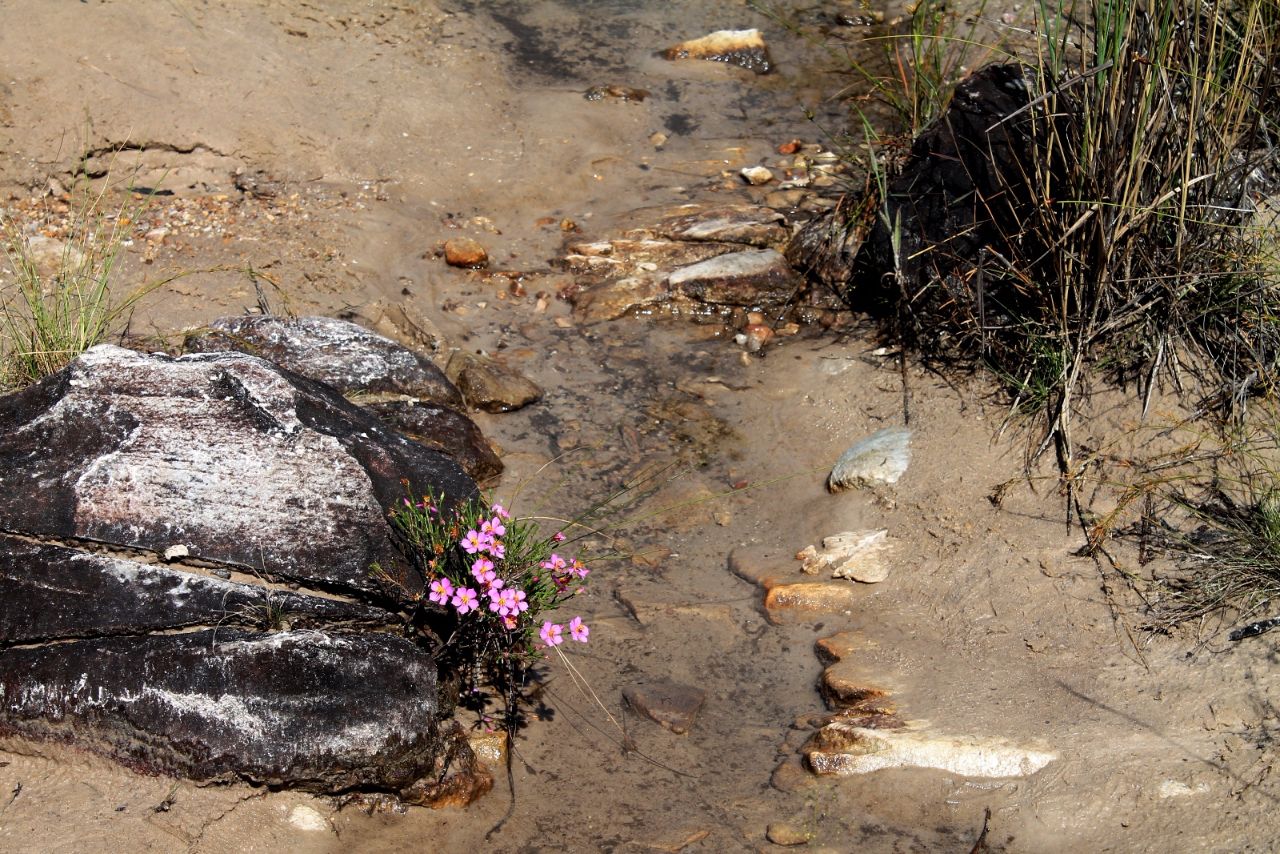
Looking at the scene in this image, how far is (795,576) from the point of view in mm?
4086

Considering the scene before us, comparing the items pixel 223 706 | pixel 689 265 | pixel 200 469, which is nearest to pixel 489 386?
pixel 689 265

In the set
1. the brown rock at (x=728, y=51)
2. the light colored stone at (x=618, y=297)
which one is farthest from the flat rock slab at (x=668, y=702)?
the brown rock at (x=728, y=51)

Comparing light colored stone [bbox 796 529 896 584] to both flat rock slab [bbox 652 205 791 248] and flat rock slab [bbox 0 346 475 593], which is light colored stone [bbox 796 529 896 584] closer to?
flat rock slab [bbox 0 346 475 593]

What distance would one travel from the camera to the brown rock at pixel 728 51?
313 inches

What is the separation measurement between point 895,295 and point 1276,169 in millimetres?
1488

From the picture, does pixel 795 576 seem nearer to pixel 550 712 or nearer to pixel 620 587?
pixel 620 587

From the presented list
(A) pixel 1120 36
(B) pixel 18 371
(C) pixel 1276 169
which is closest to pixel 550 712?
(B) pixel 18 371

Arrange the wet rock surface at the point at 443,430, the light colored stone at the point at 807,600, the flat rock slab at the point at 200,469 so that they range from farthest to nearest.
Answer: the wet rock surface at the point at 443,430, the light colored stone at the point at 807,600, the flat rock slab at the point at 200,469

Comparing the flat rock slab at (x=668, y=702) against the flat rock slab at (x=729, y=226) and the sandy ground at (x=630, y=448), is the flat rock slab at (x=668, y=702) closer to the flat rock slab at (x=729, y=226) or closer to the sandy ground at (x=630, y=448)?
the sandy ground at (x=630, y=448)

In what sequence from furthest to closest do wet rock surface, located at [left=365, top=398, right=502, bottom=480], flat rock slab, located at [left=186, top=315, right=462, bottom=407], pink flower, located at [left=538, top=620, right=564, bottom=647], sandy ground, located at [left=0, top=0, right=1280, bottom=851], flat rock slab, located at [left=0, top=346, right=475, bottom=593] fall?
flat rock slab, located at [left=186, top=315, right=462, bottom=407], wet rock surface, located at [left=365, top=398, right=502, bottom=480], pink flower, located at [left=538, top=620, right=564, bottom=647], flat rock slab, located at [left=0, top=346, right=475, bottom=593], sandy ground, located at [left=0, top=0, right=1280, bottom=851]

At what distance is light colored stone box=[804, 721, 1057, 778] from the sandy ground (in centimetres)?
4

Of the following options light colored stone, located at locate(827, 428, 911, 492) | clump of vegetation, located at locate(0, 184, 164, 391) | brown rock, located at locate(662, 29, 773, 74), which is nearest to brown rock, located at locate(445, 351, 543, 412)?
clump of vegetation, located at locate(0, 184, 164, 391)

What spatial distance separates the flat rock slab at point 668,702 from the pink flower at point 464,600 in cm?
69

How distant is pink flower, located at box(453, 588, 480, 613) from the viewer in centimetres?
310
